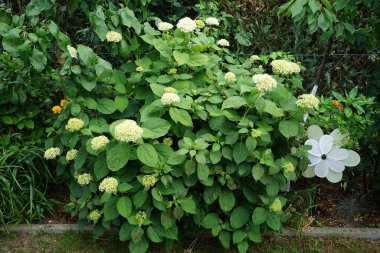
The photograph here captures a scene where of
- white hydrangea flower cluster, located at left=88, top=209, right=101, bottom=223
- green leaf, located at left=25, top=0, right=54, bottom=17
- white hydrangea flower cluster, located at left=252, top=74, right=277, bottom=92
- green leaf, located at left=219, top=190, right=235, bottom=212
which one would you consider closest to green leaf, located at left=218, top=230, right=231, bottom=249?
green leaf, located at left=219, top=190, right=235, bottom=212

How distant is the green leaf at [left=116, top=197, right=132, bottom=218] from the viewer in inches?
106

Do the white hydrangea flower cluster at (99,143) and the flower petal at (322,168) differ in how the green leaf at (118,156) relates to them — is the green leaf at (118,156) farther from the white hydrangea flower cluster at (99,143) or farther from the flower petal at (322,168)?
the flower petal at (322,168)

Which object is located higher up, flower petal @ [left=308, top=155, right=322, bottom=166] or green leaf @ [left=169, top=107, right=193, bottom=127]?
green leaf @ [left=169, top=107, right=193, bottom=127]

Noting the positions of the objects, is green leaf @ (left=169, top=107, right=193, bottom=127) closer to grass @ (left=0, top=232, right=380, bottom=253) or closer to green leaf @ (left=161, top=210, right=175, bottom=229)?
green leaf @ (left=161, top=210, right=175, bottom=229)

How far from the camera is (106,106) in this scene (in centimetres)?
304

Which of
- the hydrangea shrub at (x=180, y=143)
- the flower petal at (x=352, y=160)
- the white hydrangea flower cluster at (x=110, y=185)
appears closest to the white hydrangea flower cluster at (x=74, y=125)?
the hydrangea shrub at (x=180, y=143)

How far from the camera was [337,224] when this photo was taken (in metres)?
3.36

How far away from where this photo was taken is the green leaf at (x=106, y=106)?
9.92 feet

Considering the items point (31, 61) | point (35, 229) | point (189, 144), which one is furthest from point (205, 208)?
point (31, 61)

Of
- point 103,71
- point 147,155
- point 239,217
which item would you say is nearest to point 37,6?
point 103,71

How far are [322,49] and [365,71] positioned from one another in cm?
59

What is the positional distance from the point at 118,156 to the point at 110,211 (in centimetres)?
46

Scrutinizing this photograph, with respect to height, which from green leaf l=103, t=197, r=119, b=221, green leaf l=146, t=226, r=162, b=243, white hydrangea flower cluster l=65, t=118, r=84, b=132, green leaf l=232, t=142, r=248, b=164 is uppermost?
green leaf l=232, t=142, r=248, b=164

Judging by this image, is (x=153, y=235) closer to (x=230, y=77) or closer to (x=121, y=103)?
(x=121, y=103)
